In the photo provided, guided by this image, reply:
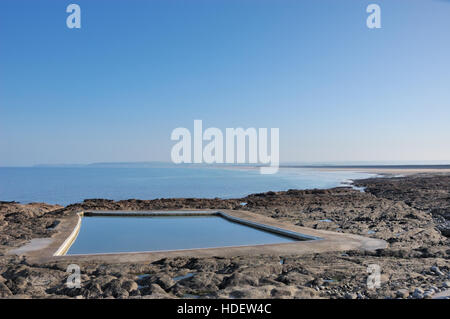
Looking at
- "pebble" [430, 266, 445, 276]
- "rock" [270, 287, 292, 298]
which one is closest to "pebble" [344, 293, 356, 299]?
"rock" [270, 287, 292, 298]

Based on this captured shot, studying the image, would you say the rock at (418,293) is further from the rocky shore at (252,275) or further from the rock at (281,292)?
the rock at (281,292)

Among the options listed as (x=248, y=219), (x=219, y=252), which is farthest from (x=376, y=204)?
(x=219, y=252)

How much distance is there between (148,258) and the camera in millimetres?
8055

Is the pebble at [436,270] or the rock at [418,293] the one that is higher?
the rock at [418,293]

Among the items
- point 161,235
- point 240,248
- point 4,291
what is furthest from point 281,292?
point 161,235

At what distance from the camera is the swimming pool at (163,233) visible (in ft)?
34.9

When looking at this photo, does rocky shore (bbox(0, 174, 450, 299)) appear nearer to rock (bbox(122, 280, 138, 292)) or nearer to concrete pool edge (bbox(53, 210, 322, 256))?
rock (bbox(122, 280, 138, 292))

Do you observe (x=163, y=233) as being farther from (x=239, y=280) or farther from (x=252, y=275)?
(x=239, y=280)

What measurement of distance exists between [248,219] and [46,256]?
7760 mm

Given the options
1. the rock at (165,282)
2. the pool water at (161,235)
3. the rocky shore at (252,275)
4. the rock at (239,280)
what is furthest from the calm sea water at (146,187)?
the rock at (239,280)

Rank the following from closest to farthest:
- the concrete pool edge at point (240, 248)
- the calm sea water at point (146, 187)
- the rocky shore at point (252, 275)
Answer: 1. the rocky shore at point (252, 275)
2. the concrete pool edge at point (240, 248)
3. the calm sea water at point (146, 187)

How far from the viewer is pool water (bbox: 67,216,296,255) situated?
34.8 feet

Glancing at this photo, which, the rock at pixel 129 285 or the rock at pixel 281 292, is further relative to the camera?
the rock at pixel 129 285
